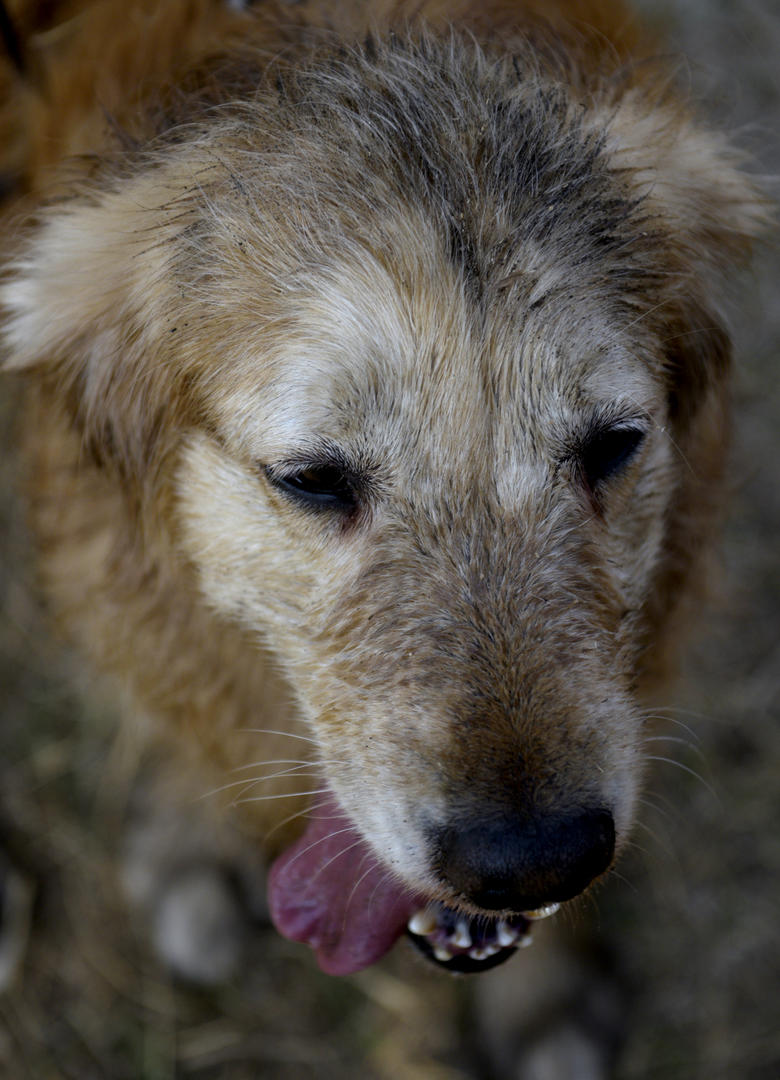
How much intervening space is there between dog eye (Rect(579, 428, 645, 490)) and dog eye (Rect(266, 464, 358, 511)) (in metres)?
0.46

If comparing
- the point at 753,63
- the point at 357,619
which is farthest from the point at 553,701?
the point at 753,63

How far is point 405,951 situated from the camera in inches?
113

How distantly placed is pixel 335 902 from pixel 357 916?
71 millimetres

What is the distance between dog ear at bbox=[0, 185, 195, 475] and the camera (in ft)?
6.88

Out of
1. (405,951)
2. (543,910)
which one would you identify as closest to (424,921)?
(543,910)

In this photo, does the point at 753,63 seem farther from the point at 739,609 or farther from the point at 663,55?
the point at 739,609

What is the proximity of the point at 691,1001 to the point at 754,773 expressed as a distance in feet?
2.70

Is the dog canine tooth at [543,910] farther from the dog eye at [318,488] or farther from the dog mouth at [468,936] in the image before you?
the dog eye at [318,488]

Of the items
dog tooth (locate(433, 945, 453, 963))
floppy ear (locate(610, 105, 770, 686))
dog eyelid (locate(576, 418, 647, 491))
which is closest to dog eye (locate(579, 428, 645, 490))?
dog eyelid (locate(576, 418, 647, 491))

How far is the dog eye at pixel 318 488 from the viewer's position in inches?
73.2

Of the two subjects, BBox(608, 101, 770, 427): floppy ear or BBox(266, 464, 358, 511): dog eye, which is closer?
BBox(266, 464, 358, 511): dog eye

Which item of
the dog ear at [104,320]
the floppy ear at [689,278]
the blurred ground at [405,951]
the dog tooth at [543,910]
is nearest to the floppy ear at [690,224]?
the floppy ear at [689,278]

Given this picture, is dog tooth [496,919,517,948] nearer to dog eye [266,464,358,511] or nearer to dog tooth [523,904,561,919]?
dog tooth [523,904,561,919]

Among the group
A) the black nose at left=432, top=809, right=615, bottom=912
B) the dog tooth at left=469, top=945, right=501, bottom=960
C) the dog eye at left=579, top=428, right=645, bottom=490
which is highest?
the dog eye at left=579, top=428, right=645, bottom=490
